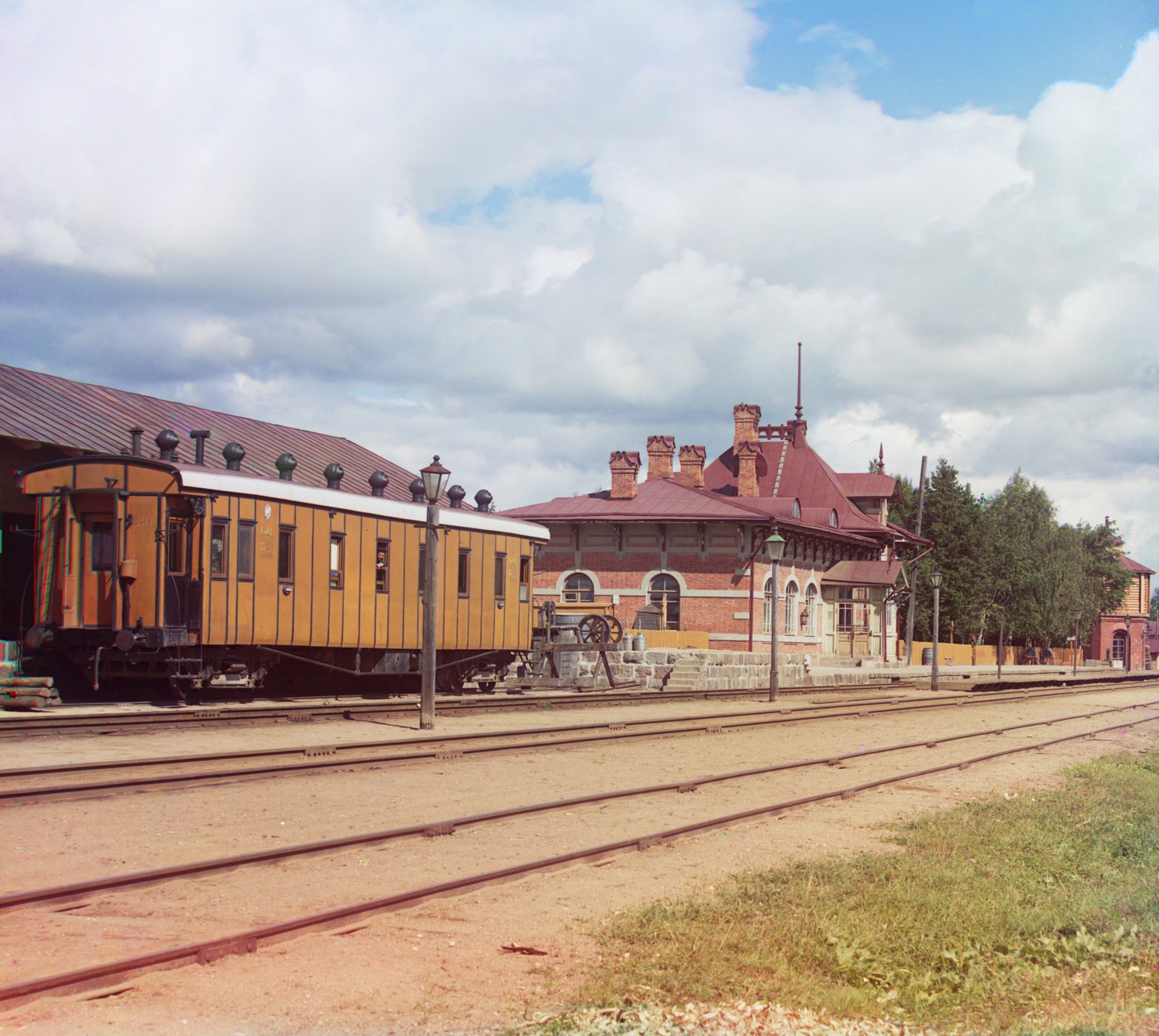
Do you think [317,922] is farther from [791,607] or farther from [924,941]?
[791,607]

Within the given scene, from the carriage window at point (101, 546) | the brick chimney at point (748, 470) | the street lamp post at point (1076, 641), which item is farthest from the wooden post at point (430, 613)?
the street lamp post at point (1076, 641)

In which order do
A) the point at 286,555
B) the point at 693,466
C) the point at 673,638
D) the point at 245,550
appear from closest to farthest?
the point at 245,550
the point at 286,555
the point at 673,638
the point at 693,466

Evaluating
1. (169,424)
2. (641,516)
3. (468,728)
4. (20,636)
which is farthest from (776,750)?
(641,516)

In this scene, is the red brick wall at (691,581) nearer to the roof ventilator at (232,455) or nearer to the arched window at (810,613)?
the arched window at (810,613)

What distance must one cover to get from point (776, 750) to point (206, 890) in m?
10.6

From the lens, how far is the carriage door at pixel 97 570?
59.3 feet

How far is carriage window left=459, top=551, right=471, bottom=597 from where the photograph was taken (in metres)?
23.0

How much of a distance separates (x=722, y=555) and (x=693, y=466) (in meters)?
6.92

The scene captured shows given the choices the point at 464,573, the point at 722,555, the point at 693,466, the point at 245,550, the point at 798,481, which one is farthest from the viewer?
the point at 798,481

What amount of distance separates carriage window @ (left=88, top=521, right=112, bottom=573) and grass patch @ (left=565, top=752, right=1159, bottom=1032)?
43.8ft

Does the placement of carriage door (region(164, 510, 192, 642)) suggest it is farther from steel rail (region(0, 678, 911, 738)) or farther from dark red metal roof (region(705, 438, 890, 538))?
dark red metal roof (region(705, 438, 890, 538))

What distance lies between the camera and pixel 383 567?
2123cm

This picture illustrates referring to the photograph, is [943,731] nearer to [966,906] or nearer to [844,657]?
[966,906]

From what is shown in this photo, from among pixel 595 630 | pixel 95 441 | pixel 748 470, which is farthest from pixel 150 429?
pixel 748 470
